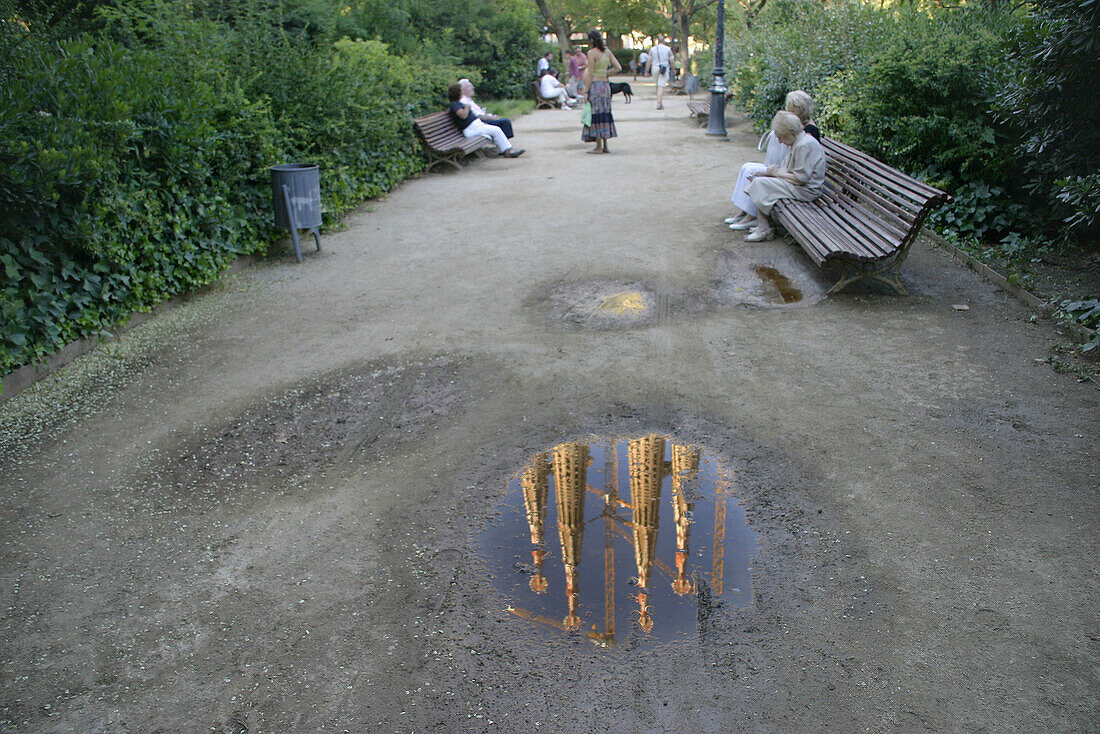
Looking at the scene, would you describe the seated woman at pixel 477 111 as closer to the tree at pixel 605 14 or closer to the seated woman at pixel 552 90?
the seated woman at pixel 552 90

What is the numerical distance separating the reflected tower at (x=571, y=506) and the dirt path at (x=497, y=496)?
184mm

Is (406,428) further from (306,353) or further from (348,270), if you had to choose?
(348,270)

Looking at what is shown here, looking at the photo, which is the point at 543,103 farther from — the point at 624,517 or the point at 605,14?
the point at 605,14

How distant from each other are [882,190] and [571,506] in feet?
15.5

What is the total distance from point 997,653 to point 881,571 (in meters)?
0.58

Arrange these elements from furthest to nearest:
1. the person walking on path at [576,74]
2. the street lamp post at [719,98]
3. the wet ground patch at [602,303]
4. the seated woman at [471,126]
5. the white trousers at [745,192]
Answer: the person walking on path at [576,74], the street lamp post at [719,98], the seated woman at [471,126], the white trousers at [745,192], the wet ground patch at [602,303]

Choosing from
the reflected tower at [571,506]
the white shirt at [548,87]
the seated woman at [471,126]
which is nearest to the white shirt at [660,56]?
the white shirt at [548,87]

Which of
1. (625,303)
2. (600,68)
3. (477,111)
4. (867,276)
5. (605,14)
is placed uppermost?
(605,14)

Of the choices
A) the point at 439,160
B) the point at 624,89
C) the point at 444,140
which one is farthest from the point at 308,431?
the point at 624,89

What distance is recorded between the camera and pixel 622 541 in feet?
12.8

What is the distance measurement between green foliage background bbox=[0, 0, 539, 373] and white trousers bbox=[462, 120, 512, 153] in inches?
98.4

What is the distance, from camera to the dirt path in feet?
9.93

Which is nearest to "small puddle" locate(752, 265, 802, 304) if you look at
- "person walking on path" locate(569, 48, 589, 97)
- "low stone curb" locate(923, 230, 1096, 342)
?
"low stone curb" locate(923, 230, 1096, 342)

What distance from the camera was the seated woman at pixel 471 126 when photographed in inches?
572
